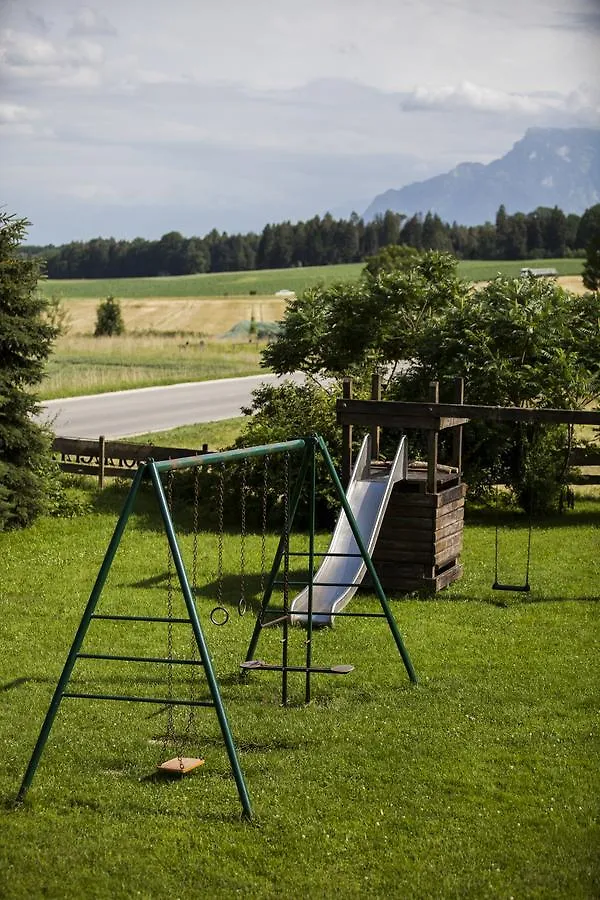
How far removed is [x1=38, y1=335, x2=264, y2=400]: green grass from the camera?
3547 cm

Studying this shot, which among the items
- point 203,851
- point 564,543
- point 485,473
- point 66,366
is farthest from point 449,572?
point 66,366

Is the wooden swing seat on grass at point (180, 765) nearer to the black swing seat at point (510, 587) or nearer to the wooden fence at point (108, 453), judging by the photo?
the black swing seat at point (510, 587)

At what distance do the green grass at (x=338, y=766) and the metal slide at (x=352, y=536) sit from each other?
0.40 metres

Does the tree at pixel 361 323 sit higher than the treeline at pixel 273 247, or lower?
lower

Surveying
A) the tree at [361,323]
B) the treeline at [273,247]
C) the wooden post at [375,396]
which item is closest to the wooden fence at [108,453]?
the tree at [361,323]

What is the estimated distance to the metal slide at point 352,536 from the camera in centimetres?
1196

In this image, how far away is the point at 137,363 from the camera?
145ft

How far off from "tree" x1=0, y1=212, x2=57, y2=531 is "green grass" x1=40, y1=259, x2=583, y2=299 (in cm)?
8403

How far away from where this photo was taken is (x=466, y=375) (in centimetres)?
1791

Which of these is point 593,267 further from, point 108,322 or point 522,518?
point 522,518

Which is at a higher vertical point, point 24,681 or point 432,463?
point 432,463

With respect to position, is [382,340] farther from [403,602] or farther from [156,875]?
[156,875]

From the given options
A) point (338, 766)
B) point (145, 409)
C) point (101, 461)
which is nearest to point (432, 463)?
point (338, 766)

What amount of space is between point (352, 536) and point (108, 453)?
7.87 metres
